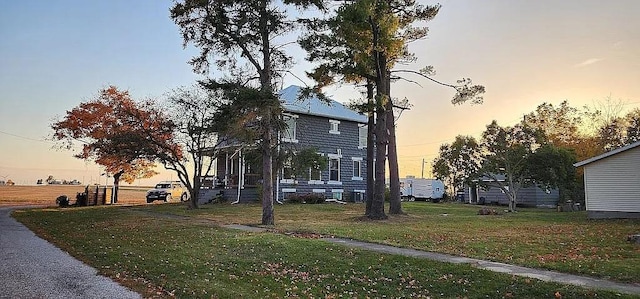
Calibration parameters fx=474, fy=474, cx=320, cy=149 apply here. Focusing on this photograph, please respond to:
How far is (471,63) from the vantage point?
21469mm

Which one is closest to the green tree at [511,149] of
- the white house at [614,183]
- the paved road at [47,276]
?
the white house at [614,183]

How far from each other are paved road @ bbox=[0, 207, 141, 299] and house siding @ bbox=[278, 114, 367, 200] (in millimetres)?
19921

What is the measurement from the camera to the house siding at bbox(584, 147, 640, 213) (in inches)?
798

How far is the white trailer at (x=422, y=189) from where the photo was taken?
47169 millimetres

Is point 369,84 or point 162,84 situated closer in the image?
point 369,84

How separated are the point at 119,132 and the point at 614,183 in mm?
24875

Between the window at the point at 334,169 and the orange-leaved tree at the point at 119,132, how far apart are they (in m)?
10.7

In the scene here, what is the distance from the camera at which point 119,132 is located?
26.4 meters

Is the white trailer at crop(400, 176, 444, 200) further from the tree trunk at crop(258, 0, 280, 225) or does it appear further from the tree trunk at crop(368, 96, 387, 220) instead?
the tree trunk at crop(258, 0, 280, 225)

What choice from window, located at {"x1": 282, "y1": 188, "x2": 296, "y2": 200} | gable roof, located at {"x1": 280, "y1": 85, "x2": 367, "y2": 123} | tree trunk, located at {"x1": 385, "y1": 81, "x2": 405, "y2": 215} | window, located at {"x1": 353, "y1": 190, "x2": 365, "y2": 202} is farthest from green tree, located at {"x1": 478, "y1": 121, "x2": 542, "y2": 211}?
window, located at {"x1": 282, "y1": 188, "x2": 296, "y2": 200}

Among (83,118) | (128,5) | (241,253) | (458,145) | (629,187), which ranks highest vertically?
(128,5)

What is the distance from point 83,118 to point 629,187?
104 feet

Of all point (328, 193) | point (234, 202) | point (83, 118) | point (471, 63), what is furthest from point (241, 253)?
point (83, 118)

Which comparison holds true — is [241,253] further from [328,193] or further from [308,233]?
[328,193]
